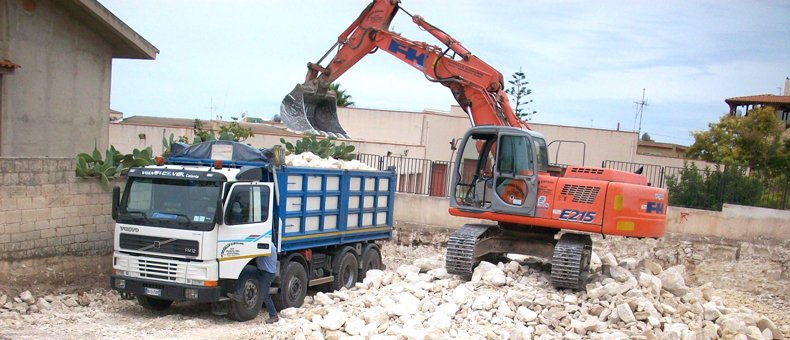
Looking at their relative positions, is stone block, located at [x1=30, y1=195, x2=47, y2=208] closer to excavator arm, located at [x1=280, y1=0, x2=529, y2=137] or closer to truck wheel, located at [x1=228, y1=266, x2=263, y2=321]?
truck wheel, located at [x1=228, y1=266, x2=263, y2=321]

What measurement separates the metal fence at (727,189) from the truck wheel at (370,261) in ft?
28.9

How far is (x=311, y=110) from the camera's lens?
15.6 m

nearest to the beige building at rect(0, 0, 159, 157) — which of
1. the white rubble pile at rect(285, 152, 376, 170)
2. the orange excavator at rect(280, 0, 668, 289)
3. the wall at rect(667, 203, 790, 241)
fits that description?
the white rubble pile at rect(285, 152, 376, 170)

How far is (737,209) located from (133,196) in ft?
49.9

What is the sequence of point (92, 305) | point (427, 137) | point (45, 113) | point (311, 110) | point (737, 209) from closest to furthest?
point (92, 305)
point (45, 113)
point (311, 110)
point (737, 209)
point (427, 137)

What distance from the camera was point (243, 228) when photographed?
34.6ft

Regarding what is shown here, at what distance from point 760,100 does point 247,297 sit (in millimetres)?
47724

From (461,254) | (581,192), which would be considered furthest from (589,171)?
(461,254)

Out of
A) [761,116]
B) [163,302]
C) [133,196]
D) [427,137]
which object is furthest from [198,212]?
[761,116]

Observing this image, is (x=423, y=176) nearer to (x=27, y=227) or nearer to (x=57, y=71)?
(x=57, y=71)

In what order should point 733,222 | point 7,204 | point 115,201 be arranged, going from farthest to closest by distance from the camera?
point 733,222
point 7,204
point 115,201

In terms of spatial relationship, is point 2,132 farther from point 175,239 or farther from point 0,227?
point 175,239

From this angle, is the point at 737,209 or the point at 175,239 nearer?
the point at 175,239

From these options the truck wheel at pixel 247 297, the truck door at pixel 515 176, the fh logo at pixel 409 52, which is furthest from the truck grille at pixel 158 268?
the fh logo at pixel 409 52
